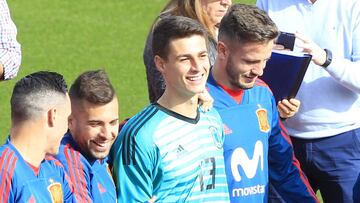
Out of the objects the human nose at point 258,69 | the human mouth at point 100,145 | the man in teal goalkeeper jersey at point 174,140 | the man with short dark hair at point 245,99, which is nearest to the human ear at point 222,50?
the man with short dark hair at point 245,99

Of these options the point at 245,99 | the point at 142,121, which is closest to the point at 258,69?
the point at 245,99

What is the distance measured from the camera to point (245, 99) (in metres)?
6.15

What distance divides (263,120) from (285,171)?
372 mm

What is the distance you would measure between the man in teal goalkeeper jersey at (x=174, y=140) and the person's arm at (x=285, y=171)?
0.63 meters

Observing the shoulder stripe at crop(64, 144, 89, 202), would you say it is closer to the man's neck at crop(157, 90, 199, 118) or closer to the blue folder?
the man's neck at crop(157, 90, 199, 118)

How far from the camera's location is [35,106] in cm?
536

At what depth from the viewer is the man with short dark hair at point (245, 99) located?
235 inches

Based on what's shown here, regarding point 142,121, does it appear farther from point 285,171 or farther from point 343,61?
point 343,61

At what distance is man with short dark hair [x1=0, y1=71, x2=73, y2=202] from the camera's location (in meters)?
5.24

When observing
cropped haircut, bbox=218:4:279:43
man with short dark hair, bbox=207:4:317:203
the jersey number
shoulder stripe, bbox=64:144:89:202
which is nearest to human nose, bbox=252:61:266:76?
man with short dark hair, bbox=207:4:317:203

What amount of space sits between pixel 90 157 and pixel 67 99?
0.51 metres

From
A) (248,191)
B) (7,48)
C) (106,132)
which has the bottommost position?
(248,191)

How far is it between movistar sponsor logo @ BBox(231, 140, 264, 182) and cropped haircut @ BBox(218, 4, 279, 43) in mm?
576

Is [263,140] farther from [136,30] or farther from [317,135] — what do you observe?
[136,30]
